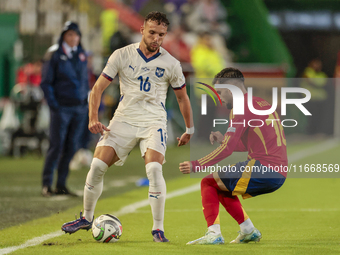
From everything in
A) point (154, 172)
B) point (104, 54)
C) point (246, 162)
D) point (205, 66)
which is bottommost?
point (154, 172)

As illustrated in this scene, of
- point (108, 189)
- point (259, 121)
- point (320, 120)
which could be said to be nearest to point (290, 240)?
point (259, 121)

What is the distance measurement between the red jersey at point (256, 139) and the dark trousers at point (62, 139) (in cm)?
365

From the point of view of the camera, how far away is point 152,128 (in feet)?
17.0

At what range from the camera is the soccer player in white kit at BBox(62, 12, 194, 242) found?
511 cm

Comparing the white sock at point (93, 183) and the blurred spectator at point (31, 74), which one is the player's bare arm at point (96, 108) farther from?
the blurred spectator at point (31, 74)

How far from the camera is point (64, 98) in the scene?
8.05m

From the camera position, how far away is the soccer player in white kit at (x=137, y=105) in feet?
16.8

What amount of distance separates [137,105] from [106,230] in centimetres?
113

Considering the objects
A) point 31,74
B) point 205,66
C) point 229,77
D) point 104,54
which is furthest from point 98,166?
point 104,54

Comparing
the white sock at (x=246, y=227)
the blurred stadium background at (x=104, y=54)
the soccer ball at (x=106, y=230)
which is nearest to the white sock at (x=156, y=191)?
the soccer ball at (x=106, y=230)

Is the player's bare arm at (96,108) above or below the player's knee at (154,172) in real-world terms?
Answer: above

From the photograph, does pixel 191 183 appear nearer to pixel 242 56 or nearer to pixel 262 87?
pixel 262 87

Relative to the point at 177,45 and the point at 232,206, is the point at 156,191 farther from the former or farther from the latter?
the point at 177,45

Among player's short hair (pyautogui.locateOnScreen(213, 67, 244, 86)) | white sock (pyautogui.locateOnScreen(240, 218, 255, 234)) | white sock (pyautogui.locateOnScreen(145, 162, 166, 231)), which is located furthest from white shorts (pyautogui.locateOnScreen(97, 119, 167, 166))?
white sock (pyautogui.locateOnScreen(240, 218, 255, 234))
